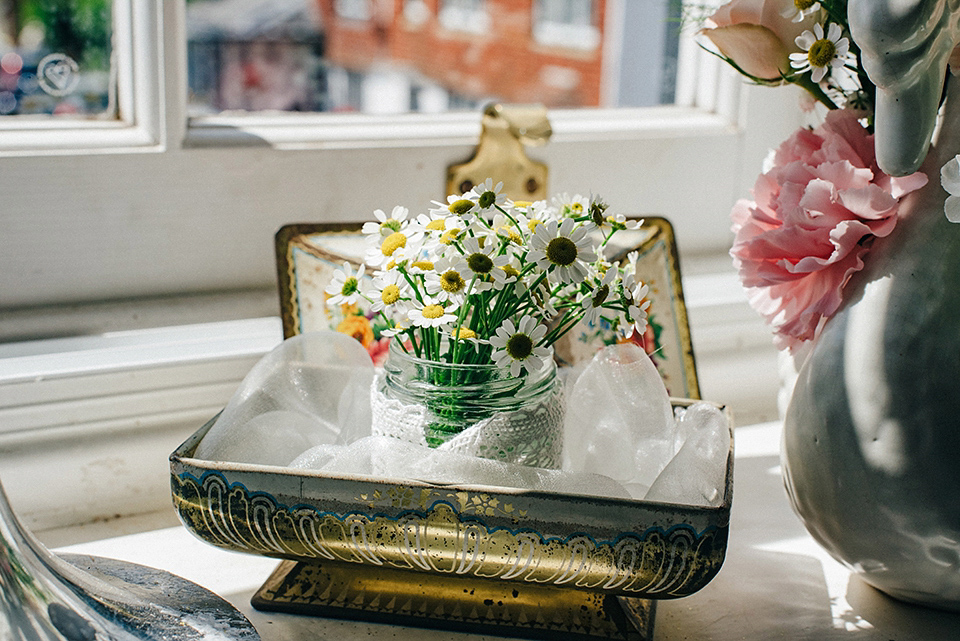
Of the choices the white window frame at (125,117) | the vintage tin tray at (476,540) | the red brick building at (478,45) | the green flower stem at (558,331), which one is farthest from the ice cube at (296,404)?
the red brick building at (478,45)

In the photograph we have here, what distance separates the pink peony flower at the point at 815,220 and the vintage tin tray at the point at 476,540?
10 centimetres

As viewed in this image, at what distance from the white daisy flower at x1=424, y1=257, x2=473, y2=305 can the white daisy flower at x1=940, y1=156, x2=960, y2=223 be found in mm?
210

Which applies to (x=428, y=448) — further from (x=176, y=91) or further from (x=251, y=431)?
(x=176, y=91)

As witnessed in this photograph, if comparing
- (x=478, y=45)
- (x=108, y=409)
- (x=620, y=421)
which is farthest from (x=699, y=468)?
(x=478, y=45)

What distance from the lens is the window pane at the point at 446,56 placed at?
34.6 inches

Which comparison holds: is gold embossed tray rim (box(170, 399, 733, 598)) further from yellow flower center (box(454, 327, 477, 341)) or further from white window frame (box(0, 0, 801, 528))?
white window frame (box(0, 0, 801, 528))

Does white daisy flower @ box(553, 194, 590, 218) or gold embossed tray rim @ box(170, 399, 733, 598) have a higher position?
white daisy flower @ box(553, 194, 590, 218)

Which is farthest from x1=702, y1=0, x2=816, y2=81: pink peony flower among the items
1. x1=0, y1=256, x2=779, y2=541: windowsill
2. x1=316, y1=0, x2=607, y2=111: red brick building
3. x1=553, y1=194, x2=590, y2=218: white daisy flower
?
x1=316, y1=0, x2=607, y2=111: red brick building

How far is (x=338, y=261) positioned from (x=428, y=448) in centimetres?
22

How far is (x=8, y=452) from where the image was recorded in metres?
0.59

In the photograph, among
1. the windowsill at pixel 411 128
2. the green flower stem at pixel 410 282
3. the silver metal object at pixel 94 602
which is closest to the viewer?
the silver metal object at pixel 94 602

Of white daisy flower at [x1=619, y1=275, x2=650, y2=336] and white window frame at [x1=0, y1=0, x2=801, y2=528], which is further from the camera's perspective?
white window frame at [x1=0, y1=0, x2=801, y2=528]

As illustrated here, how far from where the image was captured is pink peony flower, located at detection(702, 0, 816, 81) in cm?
49

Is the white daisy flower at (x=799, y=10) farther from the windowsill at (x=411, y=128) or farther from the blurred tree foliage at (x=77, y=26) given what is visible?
the blurred tree foliage at (x=77, y=26)
